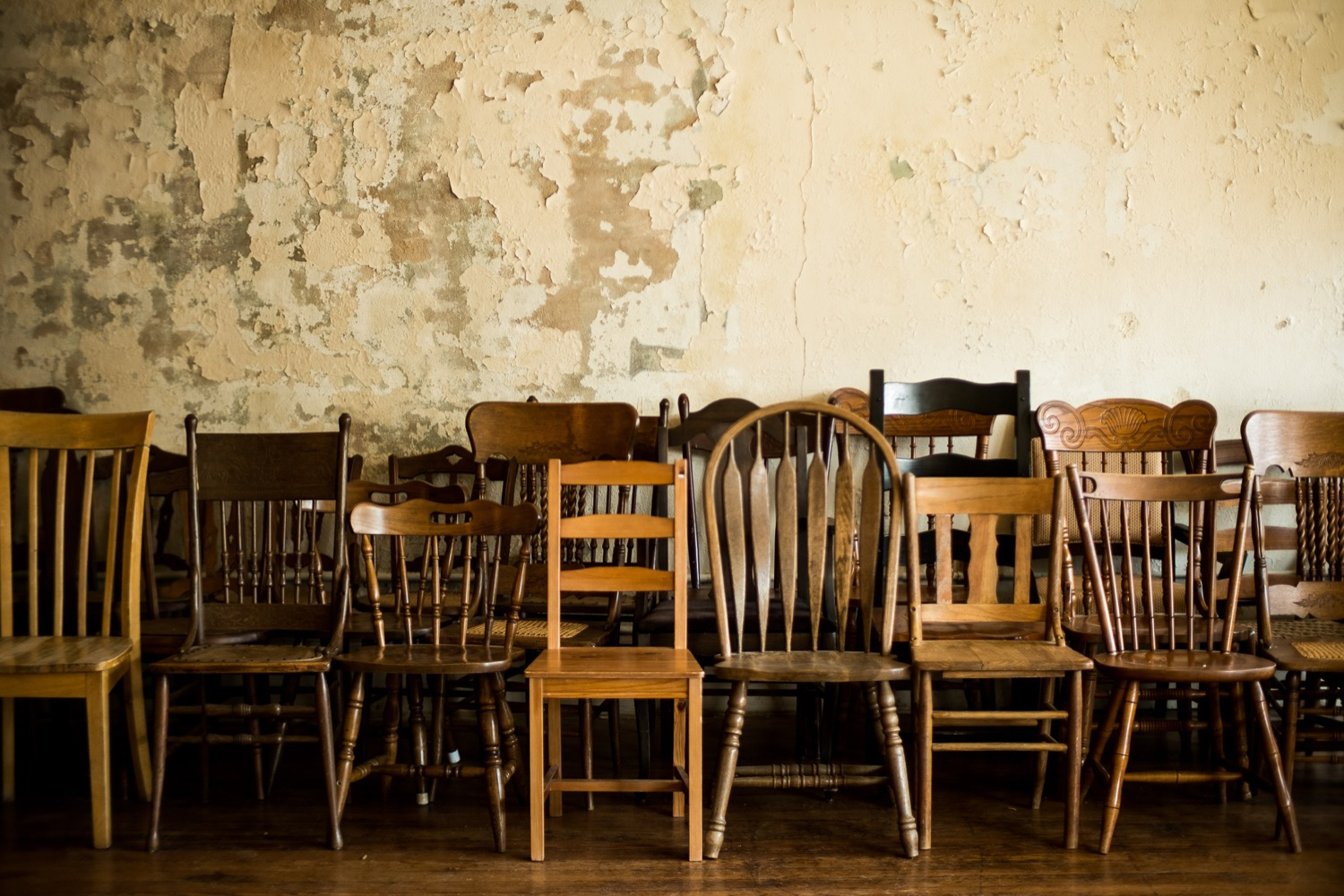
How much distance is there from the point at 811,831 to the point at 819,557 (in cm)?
69

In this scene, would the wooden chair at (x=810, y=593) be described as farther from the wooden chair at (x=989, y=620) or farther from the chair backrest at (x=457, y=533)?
the chair backrest at (x=457, y=533)

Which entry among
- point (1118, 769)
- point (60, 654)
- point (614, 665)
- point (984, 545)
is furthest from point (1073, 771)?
point (60, 654)

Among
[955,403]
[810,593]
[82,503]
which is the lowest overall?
[810,593]

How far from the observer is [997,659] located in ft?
8.69

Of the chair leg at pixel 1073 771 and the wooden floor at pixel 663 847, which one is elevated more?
the chair leg at pixel 1073 771

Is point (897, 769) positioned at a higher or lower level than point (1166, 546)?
lower

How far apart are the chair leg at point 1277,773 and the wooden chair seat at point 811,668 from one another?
2.73 ft

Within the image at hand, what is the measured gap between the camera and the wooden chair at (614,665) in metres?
2.55

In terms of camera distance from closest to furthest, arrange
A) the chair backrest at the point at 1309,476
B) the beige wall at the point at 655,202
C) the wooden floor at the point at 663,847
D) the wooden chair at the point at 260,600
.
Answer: the wooden floor at the point at 663,847
the wooden chair at the point at 260,600
the chair backrest at the point at 1309,476
the beige wall at the point at 655,202

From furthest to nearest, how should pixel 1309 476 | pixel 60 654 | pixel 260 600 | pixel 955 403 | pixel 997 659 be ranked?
pixel 955 403 < pixel 1309 476 < pixel 260 600 < pixel 60 654 < pixel 997 659

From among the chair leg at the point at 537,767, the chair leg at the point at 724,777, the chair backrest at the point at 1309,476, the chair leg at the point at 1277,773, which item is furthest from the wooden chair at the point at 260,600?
the chair backrest at the point at 1309,476

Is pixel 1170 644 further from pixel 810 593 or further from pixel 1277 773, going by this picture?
pixel 810 593

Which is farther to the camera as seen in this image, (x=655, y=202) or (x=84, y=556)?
(x=655, y=202)

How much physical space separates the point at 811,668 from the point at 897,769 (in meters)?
0.32
